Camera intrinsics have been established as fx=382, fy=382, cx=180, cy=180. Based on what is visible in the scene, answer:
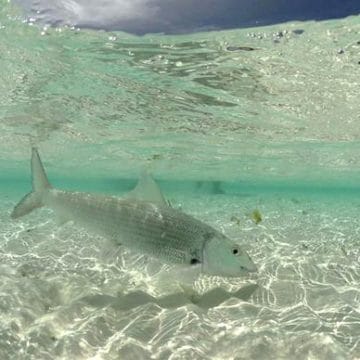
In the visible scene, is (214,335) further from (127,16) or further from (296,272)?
(127,16)

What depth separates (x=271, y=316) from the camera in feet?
18.8

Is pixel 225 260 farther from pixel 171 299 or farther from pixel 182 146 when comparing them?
pixel 182 146

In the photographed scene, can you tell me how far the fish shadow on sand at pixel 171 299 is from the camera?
5.92 m

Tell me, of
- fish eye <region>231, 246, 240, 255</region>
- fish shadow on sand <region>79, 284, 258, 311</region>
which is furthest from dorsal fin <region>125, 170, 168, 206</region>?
fish shadow on sand <region>79, 284, 258, 311</region>

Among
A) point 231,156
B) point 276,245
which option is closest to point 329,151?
point 231,156

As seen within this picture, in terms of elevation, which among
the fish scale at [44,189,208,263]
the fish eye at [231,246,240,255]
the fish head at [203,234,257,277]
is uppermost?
the fish scale at [44,189,208,263]

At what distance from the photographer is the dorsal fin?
4.98m

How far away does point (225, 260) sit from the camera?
14.5 feet

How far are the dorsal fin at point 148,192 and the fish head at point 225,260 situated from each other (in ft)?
3.00

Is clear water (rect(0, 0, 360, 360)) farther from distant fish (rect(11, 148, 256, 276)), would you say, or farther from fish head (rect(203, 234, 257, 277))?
fish head (rect(203, 234, 257, 277))

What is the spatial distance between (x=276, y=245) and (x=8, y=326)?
22.4 feet

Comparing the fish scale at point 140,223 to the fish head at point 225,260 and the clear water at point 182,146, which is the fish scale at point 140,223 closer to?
the fish head at point 225,260

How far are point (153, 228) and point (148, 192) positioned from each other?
0.53m

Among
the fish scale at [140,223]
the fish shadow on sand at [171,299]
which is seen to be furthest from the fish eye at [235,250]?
the fish shadow on sand at [171,299]
